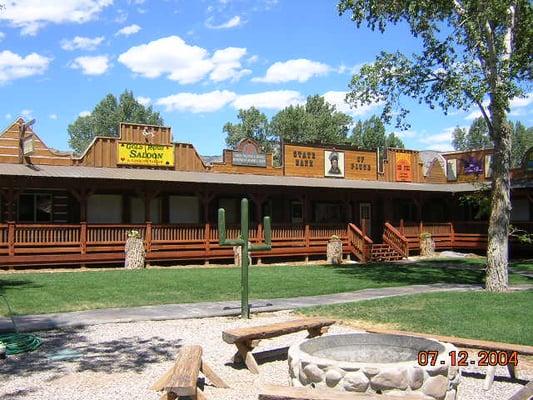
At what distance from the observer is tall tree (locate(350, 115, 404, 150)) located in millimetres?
71250

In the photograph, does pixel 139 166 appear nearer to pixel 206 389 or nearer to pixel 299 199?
pixel 299 199

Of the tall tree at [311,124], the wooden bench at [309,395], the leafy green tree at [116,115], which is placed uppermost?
the leafy green tree at [116,115]

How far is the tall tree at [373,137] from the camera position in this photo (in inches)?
2805

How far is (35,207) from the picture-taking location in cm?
2272

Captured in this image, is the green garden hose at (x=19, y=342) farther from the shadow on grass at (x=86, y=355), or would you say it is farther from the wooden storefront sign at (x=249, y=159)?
the wooden storefront sign at (x=249, y=159)

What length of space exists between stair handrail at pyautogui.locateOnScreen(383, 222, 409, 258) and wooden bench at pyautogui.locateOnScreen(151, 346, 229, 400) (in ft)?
72.7

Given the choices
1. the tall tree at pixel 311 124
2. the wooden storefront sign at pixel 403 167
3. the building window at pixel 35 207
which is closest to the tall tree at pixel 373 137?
the tall tree at pixel 311 124

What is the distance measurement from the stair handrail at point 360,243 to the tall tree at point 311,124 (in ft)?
108

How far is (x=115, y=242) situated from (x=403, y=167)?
1749cm

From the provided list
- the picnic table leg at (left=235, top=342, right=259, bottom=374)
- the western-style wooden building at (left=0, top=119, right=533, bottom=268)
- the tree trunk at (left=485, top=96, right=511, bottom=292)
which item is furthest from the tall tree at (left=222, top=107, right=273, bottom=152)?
the picnic table leg at (left=235, top=342, right=259, bottom=374)

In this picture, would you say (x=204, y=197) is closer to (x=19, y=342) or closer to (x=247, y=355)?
(x=19, y=342)

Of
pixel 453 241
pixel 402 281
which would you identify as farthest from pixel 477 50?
pixel 453 241

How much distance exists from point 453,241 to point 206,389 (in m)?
27.2
